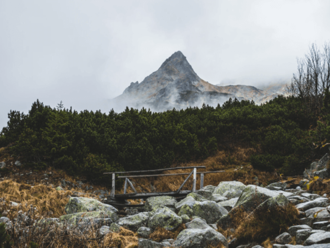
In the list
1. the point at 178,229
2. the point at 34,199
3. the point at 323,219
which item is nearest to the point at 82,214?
the point at 178,229

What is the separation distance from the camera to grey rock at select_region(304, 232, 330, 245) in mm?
3109

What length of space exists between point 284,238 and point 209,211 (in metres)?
2.18

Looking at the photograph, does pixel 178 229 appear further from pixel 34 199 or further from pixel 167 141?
pixel 167 141

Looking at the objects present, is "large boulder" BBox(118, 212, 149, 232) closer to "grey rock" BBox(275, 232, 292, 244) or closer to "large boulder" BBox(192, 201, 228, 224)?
"large boulder" BBox(192, 201, 228, 224)

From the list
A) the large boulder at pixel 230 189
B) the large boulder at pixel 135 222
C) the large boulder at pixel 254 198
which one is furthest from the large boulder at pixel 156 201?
the large boulder at pixel 254 198

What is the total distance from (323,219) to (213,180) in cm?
780

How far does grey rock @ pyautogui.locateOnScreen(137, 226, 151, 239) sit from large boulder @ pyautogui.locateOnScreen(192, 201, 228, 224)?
124cm

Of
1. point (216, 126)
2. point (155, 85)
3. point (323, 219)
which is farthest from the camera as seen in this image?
point (155, 85)

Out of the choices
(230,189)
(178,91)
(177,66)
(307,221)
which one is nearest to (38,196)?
(230,189)

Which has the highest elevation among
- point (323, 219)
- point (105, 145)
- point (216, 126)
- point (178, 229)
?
point (216, 126)

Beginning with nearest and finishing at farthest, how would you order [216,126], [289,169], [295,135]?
[289,169], [295,135], [216,126]

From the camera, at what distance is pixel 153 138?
536 inches

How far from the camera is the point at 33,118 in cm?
1230

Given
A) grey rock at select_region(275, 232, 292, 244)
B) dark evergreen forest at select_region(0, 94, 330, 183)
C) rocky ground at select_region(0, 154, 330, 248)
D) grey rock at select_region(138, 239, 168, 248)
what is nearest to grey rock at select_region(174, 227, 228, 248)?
rocky ground at select_region(0, 154, 330, 248)
